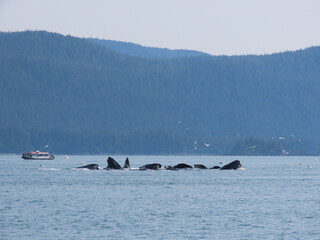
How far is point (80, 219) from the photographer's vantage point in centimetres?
5856

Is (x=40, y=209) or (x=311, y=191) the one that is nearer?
(x=40, y=209)

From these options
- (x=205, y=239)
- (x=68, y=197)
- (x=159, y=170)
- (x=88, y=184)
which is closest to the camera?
(x=205, y=239)

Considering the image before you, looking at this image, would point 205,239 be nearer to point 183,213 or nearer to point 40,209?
point 183,213

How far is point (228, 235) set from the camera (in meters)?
51.2

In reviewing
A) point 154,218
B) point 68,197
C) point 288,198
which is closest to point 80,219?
point 154,218

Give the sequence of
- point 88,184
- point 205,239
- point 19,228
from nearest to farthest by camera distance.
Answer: point 205,239 < point 19,228 < point 88,184

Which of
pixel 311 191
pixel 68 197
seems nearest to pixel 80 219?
pixel 68 197

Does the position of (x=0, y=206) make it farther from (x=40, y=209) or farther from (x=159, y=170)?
(x=159, y=170)

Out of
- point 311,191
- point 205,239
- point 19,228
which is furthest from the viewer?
point 311,191

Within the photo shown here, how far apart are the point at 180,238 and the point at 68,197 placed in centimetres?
2972

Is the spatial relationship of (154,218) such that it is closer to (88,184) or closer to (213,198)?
(213,198)

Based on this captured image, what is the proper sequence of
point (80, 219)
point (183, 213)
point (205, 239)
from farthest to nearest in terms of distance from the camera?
point (183, 213), point (80, 219), point (205, 239)

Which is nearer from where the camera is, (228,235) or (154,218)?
(228,235)

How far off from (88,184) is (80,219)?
3967cm
